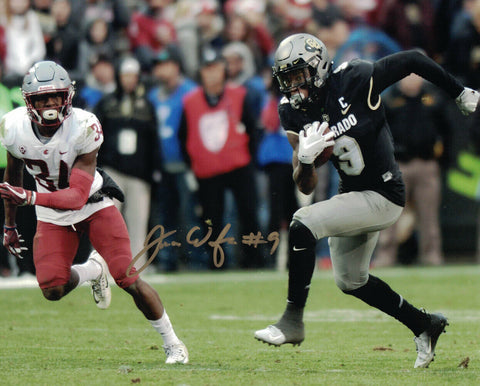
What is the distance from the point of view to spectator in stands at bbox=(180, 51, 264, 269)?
33.7ft

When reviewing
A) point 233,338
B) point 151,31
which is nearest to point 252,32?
point 151,31

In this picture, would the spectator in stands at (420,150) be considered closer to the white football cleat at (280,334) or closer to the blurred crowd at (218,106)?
the blurred crowd at (218,106)

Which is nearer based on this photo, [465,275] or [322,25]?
[465,275]

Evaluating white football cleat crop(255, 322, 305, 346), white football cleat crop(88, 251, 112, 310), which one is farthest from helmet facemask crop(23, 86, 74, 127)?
white football cleat crop(255, 322, 305, 346)

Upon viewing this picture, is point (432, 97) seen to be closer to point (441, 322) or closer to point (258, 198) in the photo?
point (258, 198)

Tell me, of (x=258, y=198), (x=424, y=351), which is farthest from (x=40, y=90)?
(x=258, y=198)

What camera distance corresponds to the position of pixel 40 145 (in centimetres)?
565

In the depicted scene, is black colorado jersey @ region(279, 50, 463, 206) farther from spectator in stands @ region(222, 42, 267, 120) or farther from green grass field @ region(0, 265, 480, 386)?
spectator in stands @ region(222, 42, 267, 120)

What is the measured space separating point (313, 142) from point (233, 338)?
1.88m

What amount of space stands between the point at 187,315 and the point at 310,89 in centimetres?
287

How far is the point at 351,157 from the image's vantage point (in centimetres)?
550

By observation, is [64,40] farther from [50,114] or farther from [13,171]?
[50,114]

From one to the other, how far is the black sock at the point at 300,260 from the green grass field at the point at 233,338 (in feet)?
1.30

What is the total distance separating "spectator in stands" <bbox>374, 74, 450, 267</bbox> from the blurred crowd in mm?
15
